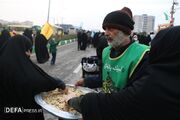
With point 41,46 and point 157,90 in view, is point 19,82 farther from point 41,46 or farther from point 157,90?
point 41,46

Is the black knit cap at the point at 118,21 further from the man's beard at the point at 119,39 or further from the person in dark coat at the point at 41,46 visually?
the person in dark coat at the point at 41,46

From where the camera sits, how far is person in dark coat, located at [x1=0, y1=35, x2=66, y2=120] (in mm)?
4211

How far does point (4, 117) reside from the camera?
4.41m

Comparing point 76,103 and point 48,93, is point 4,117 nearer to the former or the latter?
point 48,93

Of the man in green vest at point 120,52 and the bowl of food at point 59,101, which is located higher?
the man in green vest at point 120,52

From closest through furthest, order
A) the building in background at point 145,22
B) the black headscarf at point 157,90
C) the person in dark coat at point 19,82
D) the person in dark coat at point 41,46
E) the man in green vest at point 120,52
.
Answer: the black headscarf at point 157,90, the man in green vest at point 120,52, the person in dark coat at point 19,82, the person in dark coat at point 41,46, the building in background at point 145,22

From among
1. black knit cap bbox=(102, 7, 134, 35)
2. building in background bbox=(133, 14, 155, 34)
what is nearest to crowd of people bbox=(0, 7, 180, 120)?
black knit cap bbox=(102, 7, 134, 35)

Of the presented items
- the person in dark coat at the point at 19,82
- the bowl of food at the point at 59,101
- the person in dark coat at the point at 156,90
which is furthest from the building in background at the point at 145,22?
the person in dark coat at the point at 156,90

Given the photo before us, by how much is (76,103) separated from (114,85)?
62cm

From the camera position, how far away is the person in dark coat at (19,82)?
4211 millimetres

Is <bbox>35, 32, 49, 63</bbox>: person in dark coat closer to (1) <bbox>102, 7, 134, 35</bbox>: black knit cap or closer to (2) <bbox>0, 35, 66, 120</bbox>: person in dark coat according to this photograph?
(2) <bbox>0, 35, 66, 120</bbox>: person in dark coat

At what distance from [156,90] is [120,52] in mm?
1316

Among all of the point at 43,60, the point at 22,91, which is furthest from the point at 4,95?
the point at 43,60

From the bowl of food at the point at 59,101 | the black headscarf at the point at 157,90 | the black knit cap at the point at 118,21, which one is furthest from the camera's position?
the black knit cap at the point at 118,21
